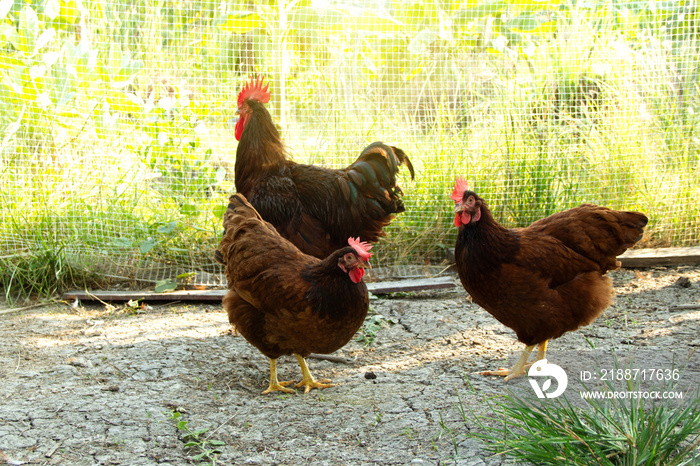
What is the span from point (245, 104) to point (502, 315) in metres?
2.82

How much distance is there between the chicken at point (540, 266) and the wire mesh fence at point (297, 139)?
234 centimetres

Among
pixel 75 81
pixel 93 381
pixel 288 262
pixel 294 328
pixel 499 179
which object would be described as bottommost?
pixel 93 381

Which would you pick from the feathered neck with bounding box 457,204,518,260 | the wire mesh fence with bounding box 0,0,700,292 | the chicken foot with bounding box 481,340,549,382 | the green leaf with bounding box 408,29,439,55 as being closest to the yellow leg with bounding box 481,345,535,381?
the chicken foot with bounding box 481,340,549,382

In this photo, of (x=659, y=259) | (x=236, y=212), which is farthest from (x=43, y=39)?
(x=659, y=259)

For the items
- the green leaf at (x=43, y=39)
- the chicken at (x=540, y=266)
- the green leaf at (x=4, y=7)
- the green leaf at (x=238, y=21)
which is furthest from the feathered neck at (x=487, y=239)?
the green leaf at (x=4, y=7)

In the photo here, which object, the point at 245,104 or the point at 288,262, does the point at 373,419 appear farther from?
the point at 245,104

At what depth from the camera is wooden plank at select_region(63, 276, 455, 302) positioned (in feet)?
16.1

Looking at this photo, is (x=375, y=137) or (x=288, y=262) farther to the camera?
(x=375, y=137)

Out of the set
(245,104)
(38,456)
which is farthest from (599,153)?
(38,456)

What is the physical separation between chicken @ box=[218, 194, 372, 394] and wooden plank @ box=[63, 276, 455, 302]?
1579 millimetres

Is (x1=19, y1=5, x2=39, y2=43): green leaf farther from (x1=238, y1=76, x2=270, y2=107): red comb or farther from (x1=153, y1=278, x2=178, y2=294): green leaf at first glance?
(x1=153, y1=278, x2=178, y2=294): green leaf

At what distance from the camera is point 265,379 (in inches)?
142

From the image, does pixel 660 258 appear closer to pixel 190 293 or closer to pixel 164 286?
pixel 190 293

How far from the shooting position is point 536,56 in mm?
7180
